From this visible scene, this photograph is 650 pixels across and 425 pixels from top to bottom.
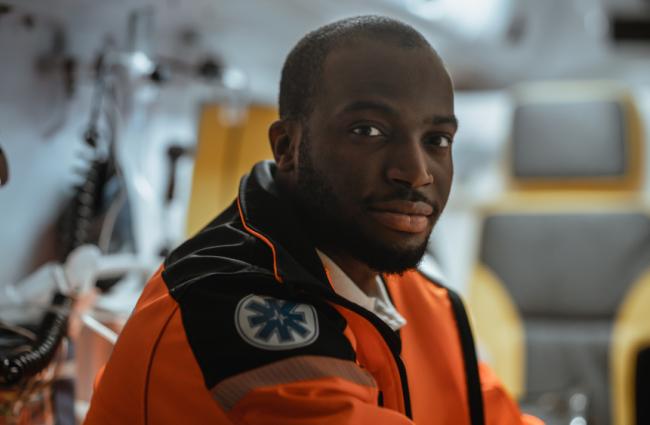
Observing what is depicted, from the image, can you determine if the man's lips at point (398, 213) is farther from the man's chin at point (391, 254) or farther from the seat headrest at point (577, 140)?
the seat headrest at point (577, 140)

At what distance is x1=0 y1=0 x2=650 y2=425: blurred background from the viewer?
3.17 feet

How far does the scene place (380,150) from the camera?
0.60 metres

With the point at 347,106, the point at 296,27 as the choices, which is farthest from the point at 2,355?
the point at 296,27

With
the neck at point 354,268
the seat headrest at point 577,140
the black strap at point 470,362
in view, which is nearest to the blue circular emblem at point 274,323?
the neck at point 354,268

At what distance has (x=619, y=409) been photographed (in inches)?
67.8

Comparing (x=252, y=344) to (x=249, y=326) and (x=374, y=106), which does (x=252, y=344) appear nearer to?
(x=249, y=326)

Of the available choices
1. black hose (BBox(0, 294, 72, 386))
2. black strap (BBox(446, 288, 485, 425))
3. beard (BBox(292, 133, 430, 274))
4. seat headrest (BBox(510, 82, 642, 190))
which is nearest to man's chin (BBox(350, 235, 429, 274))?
beard (BBox(292, 133, 430, 274))

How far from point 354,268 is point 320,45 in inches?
8.5

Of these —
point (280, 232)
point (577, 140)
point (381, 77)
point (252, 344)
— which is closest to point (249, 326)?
point (252, 344)

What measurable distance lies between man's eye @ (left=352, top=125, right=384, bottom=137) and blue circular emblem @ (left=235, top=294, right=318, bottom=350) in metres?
0.15

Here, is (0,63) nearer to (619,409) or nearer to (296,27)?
(296,27)

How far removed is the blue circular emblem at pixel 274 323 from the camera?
538 millimetres

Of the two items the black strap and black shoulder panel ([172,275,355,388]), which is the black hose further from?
the black strap

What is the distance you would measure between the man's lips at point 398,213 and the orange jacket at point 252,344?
76 millimetres
